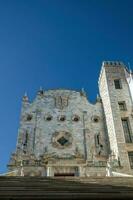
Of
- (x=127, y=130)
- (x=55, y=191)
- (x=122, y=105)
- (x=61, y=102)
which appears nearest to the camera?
(x=55, y=191)

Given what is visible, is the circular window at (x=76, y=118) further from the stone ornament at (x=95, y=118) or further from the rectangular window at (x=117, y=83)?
the rectangular window at (x=117, y=83)

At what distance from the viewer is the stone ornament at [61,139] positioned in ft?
73.5

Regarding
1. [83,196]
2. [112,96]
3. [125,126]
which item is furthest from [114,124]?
[83,196]

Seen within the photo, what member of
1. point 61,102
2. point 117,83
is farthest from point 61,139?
point 117,83

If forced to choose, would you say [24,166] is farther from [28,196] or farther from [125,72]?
[125,72]

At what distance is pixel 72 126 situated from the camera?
23.9 metres

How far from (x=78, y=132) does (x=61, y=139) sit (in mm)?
1527

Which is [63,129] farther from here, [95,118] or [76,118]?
[95,118]

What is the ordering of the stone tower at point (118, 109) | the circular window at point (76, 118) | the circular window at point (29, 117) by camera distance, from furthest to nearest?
the circular window at point (76, 118)
the circular window at point (29, 117)
the stone tower at point (118, 109)

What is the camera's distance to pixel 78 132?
76.6 ft

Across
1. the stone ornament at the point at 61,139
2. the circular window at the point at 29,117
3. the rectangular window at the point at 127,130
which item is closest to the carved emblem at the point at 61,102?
the circular window at the point at 29,117

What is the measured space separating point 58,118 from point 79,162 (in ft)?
16.7

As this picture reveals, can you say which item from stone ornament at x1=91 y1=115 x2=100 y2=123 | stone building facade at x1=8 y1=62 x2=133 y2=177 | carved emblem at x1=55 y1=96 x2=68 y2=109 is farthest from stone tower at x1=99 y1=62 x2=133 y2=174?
carved emblem at x1=55 y1=96 x2=68 y2=109

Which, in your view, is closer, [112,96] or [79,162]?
[79,162]
